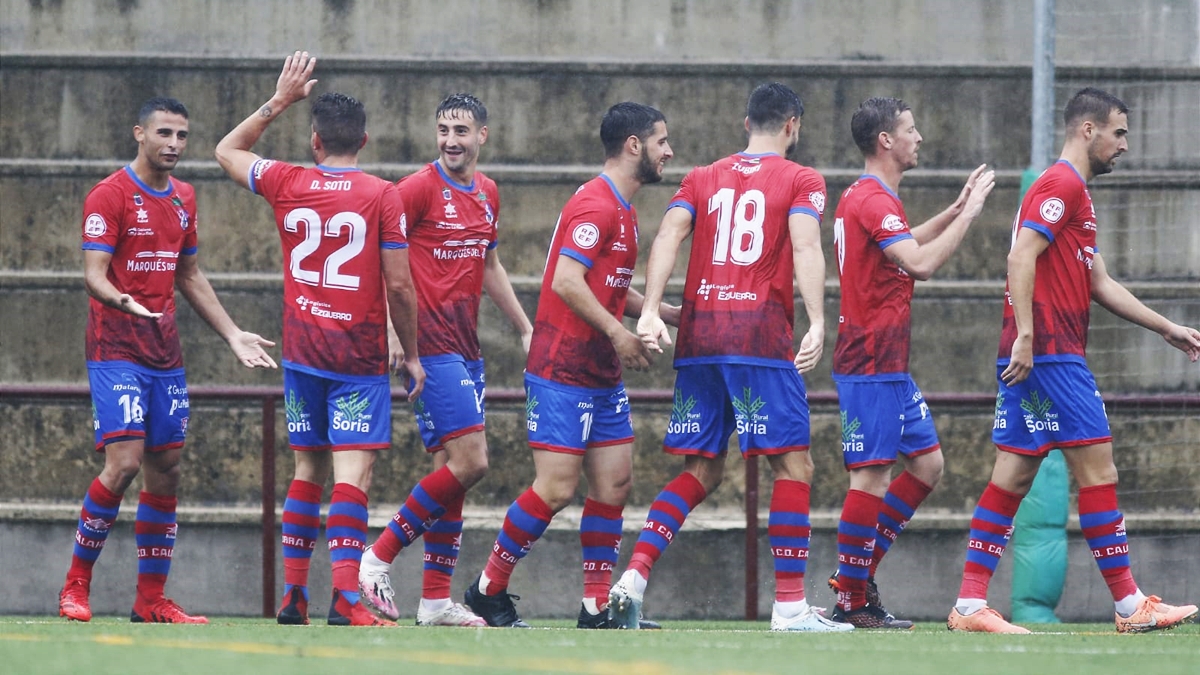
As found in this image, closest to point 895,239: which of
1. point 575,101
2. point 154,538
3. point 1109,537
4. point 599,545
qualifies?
point 1109,537

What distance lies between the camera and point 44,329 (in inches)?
442

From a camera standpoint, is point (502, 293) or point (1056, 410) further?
point (502, 293)

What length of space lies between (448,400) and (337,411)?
61 cm

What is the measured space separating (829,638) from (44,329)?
646cm

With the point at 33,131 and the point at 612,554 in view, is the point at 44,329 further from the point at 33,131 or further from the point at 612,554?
the point at 612,554

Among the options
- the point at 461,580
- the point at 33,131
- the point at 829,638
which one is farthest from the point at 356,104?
the point at 33,131

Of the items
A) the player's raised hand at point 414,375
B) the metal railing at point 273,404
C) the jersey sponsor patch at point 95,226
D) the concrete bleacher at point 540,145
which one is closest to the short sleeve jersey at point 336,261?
the player's raised hand at point 414,375

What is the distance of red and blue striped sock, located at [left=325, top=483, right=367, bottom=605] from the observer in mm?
7199

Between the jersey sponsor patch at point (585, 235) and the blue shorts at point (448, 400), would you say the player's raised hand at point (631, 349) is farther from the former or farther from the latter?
the blue shorts at point (448, 400)

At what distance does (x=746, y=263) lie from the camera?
7.41 metres

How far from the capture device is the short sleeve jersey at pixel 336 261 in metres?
7.36

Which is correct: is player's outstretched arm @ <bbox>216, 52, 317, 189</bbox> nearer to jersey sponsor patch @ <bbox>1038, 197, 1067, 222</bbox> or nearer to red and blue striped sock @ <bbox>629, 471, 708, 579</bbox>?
red and blue striped sock @ <bbox>629, 471, 708, 579</bbox>

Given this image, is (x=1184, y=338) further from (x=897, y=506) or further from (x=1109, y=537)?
(x=897, y=506)

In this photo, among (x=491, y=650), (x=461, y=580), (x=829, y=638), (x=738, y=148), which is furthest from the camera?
(x=738, y=148)
